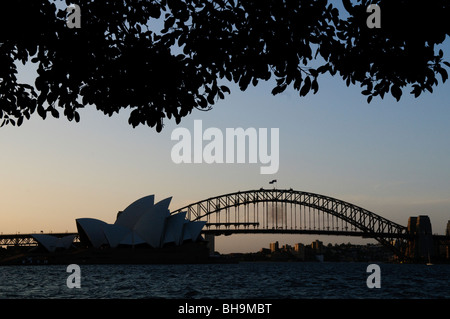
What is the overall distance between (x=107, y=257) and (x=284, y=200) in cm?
4842

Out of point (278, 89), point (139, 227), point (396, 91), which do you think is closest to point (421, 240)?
point (139, 227)

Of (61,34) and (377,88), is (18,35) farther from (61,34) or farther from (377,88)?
(377,88)

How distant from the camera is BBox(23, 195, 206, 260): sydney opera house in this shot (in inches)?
4355

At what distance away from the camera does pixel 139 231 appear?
114875mm

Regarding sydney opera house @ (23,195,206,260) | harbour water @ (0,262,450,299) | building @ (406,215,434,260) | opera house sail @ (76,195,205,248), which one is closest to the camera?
harbour water @ (0,262,450,299)

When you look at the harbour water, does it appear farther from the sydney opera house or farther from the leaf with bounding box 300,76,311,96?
the sydney opera house

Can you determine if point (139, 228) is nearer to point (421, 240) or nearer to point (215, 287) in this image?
point (421, 240)

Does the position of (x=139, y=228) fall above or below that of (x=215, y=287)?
above

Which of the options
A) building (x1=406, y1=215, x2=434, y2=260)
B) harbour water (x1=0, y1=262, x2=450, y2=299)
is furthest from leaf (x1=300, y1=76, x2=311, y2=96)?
building (x1=406, y1=215, x2=434, y2=260)

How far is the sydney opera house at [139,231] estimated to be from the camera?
111m

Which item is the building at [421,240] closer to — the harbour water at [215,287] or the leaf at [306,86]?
the harbour water at [215,287]

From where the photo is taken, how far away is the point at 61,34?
8.80 meters

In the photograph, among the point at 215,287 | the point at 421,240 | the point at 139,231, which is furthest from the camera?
the point at 421,240
